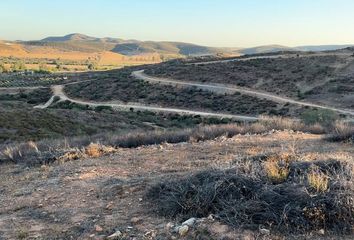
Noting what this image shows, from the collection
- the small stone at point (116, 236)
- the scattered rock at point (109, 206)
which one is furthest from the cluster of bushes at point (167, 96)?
the small stone at point (116, 236)

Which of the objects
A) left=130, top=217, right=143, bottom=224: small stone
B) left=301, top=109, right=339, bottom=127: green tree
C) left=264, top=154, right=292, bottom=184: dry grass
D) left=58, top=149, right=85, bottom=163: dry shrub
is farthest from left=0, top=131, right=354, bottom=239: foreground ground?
left=301, top=109, right=339, bottom=127: green tree

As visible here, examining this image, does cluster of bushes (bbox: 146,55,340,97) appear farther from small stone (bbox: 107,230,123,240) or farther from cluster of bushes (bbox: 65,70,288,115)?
small stone (bbox: 107,230,123,240)

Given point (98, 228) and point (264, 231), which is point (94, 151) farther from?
point (264, 231)

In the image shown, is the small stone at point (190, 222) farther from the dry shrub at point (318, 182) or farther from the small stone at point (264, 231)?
the dry shrub at point (318, 182)

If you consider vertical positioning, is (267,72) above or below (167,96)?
above

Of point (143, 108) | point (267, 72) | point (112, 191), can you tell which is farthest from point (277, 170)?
point (267, 72)

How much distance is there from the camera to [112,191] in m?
7.45

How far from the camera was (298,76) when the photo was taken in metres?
59.9

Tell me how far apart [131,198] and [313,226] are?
2943 mm

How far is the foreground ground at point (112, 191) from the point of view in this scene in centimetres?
575

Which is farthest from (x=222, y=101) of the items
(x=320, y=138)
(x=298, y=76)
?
(x=320, y=138)

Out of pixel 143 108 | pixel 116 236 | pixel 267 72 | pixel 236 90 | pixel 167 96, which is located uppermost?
pixel 116 236

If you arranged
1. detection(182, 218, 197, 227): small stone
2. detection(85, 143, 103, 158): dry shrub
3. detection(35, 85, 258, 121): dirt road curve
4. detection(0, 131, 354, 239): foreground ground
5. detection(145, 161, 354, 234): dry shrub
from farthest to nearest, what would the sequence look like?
A: detection(35, 85, 258, 121): dirt road curve, detection(85, 143, 103, 158): dry shrub, detection(0, 131, 354, 239): foreground ground, detection(182, 218, 197, 227): small stone, detection(145, 161, 354, 234): dry shrub

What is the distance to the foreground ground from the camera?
5746mm
